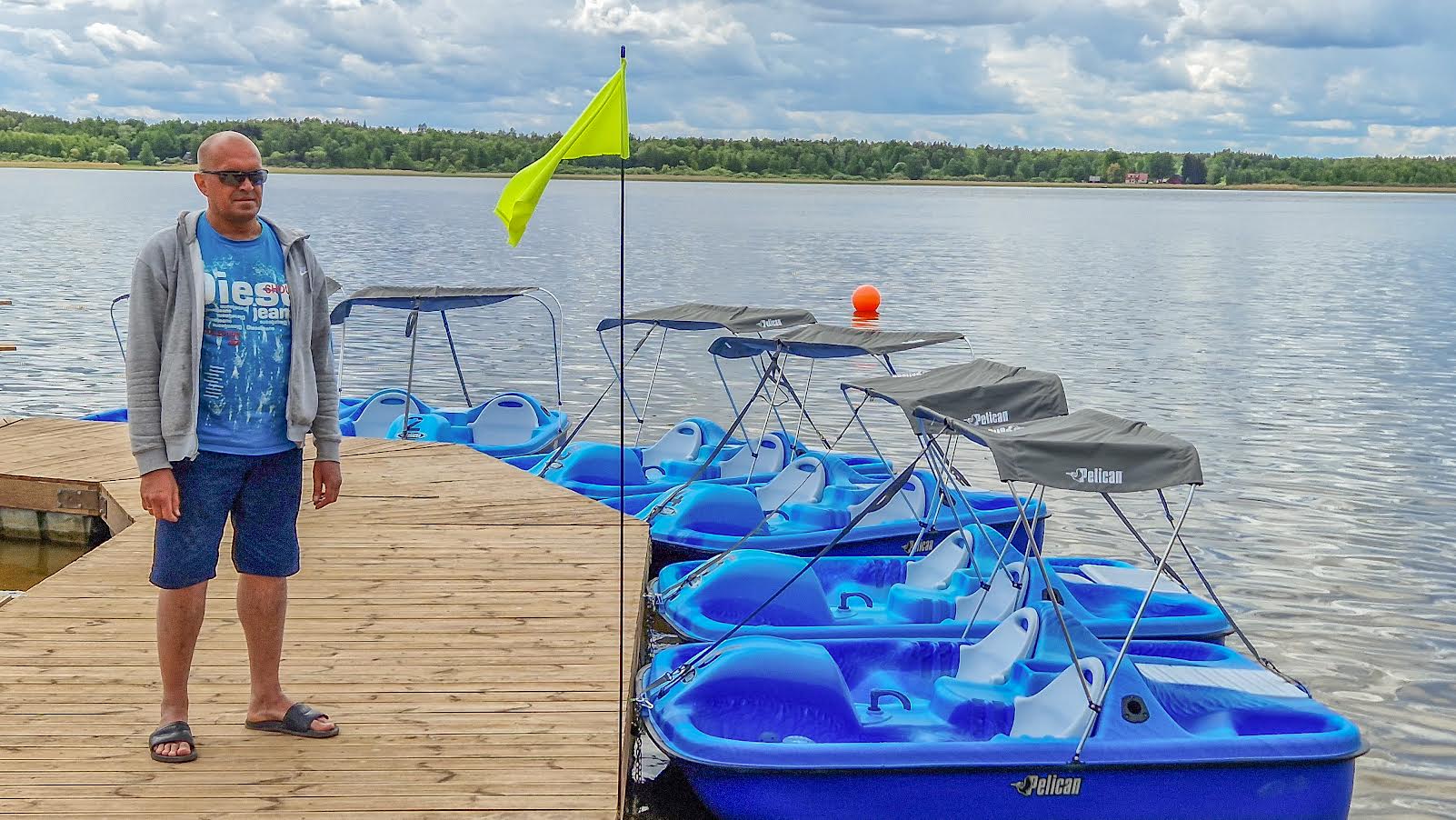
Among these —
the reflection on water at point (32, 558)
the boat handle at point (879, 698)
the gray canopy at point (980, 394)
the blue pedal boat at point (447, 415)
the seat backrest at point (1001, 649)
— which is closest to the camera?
the boat handle at point (879, 698)

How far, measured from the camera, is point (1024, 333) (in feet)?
103

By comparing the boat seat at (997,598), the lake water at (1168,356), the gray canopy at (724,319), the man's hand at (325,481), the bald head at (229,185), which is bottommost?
the lake water at (1168,356)

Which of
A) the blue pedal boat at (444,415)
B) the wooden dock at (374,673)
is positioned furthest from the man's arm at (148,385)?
the blue pedal boat at (444,415)

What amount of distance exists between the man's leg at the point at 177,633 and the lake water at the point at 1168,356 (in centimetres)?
307

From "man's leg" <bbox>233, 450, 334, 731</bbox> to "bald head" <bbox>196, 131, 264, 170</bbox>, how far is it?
1.05 m

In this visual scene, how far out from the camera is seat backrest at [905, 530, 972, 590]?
10.6 meters

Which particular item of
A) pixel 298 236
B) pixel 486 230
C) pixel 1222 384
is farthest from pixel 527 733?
pixel 486 230

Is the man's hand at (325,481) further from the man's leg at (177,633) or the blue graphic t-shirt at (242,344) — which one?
the man's leg at (177,633)

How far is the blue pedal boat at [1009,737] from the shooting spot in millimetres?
7031

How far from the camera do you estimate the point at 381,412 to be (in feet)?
54.9

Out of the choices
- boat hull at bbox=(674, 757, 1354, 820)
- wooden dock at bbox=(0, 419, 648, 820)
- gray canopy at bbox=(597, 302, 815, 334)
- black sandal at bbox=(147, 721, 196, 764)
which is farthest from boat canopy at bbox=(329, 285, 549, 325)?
black sandal at bbox=(147, 721, 196, 764)

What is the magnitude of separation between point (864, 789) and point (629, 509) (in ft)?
18.8

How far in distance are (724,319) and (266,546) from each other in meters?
9.78

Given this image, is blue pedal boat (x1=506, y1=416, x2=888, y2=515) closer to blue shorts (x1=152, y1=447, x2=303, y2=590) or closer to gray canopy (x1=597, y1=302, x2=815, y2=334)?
gray canopy (x1=597, y1=302, x2=815, y2=334)
